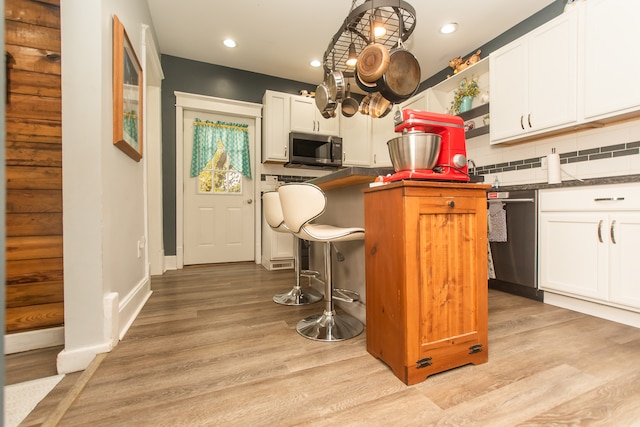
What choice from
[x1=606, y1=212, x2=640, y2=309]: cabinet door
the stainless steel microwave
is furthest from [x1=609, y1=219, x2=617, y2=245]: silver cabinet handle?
the stainless steel microwave

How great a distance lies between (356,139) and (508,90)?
1.97 meters

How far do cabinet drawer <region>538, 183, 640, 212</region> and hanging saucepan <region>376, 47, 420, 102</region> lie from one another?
136 centimetres

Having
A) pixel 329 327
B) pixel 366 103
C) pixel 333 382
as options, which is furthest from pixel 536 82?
pixel 333 382

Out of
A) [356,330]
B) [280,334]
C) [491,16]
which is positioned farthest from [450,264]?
[491,16]

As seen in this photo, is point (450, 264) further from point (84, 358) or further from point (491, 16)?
point (491, 16)

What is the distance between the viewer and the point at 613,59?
6.56 feet

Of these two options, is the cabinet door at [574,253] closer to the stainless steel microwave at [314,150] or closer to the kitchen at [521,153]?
the kitchen at [521,153]

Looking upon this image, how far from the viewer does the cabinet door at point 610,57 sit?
192 centimetres

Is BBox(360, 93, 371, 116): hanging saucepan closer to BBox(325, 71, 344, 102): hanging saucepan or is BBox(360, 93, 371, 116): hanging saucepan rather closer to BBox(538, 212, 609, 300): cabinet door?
BBox(325, 71, 344, 102): hanging saucepan

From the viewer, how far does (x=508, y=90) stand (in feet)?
8.99

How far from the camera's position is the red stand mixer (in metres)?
1.33

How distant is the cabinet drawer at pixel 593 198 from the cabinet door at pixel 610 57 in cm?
61

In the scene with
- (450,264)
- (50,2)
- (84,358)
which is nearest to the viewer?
(450,264)

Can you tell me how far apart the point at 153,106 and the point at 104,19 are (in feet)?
6.77
